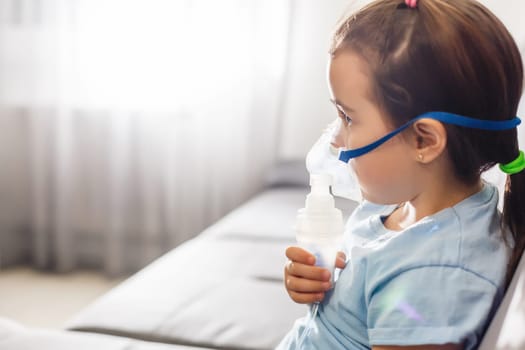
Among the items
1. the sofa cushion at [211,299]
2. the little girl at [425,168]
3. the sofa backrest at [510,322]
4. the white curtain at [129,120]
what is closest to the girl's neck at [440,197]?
the little girl at [425,168]

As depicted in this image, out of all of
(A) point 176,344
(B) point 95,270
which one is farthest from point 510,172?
(B) point 95,270

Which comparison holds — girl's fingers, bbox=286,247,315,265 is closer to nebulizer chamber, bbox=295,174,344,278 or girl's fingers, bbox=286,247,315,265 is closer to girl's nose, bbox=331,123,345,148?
nebulizer chamber, bbox=295,174,344,278

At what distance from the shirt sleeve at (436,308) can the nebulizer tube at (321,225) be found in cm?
14

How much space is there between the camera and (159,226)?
2.86 meters

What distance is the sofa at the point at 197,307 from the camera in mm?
1173

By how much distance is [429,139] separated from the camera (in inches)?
29.9

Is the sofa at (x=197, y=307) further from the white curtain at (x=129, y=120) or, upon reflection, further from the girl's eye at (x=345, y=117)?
the white curtain at (x=129, y=120)

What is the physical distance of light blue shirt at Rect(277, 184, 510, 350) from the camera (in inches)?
26.9

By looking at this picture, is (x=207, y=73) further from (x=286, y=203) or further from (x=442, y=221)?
(x=442, y=221)

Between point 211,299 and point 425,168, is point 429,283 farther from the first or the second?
point 211,299

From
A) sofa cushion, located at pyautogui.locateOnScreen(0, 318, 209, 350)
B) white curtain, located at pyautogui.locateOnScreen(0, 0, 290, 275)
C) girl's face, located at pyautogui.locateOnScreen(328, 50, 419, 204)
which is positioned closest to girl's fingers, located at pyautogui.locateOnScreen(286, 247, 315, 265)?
girl's face, located at pyautogui.locateOnScreen(328, 50, 419, 204)

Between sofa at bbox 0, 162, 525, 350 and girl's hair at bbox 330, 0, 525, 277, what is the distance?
133 millimetres

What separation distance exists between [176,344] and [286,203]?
1.07 meters

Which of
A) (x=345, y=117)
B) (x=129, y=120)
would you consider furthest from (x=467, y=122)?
(x=129, y=120)
